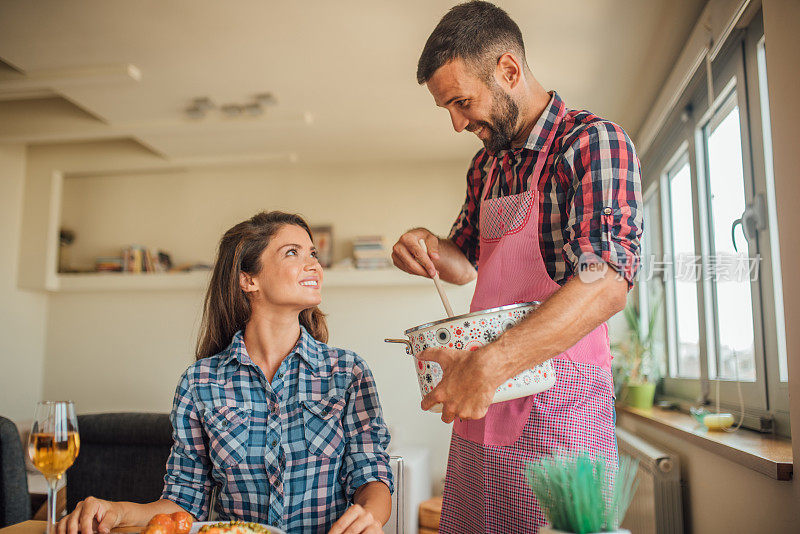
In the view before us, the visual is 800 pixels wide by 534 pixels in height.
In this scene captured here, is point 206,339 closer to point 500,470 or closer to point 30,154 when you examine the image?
point 500,470

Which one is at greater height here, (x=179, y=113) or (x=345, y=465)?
(x=179, y=113)

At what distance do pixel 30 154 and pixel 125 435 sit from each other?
11.6 ft

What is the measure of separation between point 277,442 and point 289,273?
1.53 ft

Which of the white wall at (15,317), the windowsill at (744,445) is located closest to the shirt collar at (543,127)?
the windowsill at (744,445)

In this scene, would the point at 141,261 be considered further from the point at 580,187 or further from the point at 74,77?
the point at 580,187

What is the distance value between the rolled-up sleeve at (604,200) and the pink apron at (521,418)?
0.34 feet

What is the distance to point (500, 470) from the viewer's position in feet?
3.46

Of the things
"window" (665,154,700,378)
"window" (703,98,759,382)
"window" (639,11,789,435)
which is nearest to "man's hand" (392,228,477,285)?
"window" (639,11,789,435)

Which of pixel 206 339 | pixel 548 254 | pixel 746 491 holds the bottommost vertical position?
pixel 746 491

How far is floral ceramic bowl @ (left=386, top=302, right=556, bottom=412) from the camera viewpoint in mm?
900

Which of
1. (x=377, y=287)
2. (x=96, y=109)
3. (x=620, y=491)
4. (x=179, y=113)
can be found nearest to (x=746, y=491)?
(x=620, y=491)

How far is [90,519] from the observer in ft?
3.51

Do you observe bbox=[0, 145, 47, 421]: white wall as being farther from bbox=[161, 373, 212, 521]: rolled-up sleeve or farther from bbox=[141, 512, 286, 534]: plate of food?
bbox=[141, 512, 286, 534]: plate of food

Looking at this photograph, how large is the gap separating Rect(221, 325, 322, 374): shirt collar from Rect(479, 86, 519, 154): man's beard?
2.27 ft
